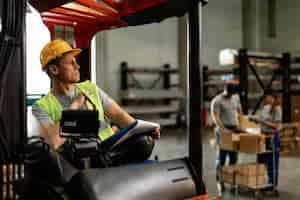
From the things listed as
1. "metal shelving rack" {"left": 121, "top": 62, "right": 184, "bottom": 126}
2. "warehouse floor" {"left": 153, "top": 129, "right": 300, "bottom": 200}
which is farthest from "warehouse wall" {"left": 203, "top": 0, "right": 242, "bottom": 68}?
"warehouse floor" {"left": 153, "top": 129, "right": 300, "bottom": 200}

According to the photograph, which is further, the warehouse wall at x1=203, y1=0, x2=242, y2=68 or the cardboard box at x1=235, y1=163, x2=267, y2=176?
the warehouse wall at x1=203, y1=0, x2=242, y2=68

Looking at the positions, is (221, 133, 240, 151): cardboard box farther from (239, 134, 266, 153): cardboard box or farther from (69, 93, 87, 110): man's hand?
(69, 93, 87, 110): man's hand

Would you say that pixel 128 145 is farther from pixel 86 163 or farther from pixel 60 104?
pixel 60 104

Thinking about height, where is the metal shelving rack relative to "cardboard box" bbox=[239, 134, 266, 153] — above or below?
above

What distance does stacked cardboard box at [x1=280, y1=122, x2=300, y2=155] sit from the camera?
31.5ft

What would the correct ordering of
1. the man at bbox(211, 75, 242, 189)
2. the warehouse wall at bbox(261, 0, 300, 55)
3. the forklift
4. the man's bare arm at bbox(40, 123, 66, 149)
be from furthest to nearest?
the warehouse wall at bbox(261, 0, 300, 55)
the man at bbox(211, 75, 242, 189)
the man's bare arm at bbox(40, 123, 66, 149)
the forklift

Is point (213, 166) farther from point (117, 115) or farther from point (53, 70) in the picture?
point (53, 70)

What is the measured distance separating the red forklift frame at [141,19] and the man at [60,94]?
0.27 meters

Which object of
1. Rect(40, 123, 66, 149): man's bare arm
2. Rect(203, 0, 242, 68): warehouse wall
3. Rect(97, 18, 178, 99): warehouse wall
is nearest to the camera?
→ Rect(40, 123, 66, 149): man's bare arm

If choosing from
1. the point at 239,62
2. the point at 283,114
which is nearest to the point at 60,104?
the point at 239,62

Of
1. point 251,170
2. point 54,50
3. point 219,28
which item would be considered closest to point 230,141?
point 251,170

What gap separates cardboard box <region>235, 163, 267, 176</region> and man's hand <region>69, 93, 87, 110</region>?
383cm

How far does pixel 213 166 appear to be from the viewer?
7.84 meters

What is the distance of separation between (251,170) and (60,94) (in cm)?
394
